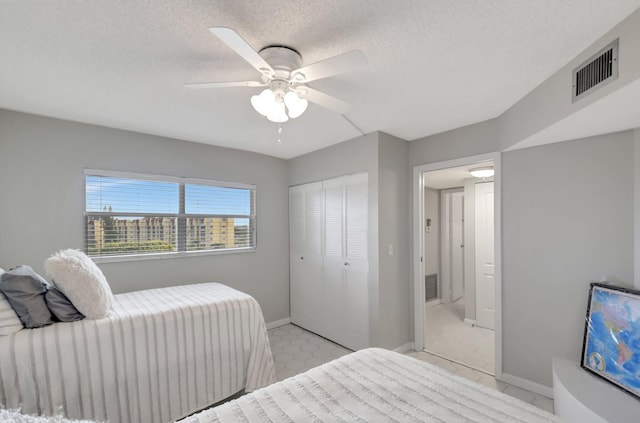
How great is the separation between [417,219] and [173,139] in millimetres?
2969

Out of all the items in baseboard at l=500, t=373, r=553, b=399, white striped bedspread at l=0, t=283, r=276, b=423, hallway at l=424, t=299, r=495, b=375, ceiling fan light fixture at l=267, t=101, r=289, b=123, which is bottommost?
hallway at l=424, t=299, r=495, b=375

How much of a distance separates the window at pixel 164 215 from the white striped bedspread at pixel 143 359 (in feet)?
2.34

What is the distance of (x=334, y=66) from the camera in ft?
4.55

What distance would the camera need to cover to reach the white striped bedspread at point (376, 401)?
1.08 metres

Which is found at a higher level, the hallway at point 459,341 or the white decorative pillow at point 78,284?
the white decorative pillow at point 78,284

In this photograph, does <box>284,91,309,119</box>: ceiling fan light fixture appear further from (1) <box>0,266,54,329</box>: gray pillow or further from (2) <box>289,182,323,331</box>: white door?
(2) <box>289,182,323,331</box>: white door

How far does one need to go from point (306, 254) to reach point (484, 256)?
2.51m

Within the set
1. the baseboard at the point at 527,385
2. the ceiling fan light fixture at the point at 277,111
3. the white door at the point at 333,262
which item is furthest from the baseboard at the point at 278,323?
the ceiling fan light fixture at the point at 277,111

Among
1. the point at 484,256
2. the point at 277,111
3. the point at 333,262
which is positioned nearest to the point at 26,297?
the point at 277,111

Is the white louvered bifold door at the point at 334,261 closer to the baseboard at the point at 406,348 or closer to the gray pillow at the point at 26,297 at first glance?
the baseboard at the point at 406,348

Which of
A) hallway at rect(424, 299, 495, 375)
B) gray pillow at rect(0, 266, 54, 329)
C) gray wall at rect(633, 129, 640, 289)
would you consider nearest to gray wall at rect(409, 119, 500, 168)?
gray wall at rect(633, 129, 640, 289)

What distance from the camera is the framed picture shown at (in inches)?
69.1

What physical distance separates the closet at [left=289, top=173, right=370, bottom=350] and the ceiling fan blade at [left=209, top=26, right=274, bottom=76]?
1945mm

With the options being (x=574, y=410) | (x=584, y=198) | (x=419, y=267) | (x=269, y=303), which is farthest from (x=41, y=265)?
(x=584, y=198)
